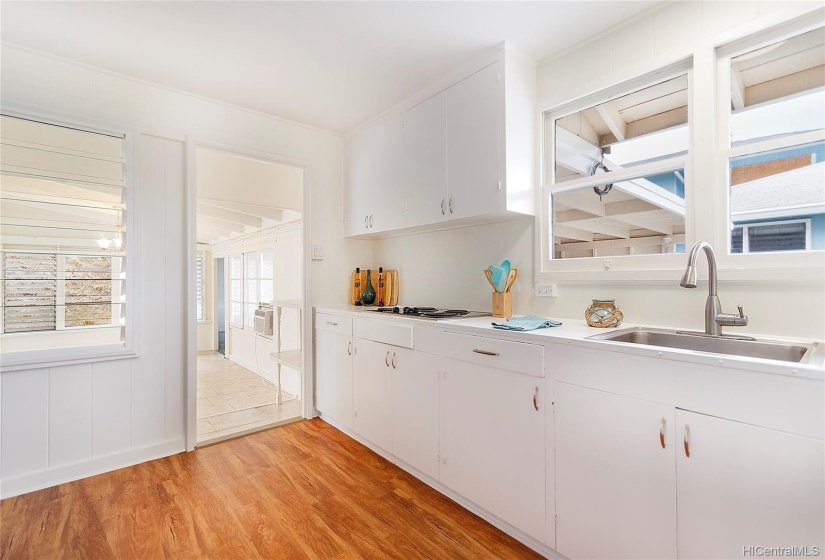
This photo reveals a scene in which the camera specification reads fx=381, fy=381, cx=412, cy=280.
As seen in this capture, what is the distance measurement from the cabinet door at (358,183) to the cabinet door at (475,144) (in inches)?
37.9

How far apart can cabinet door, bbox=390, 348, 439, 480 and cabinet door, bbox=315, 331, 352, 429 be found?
58 centimetres

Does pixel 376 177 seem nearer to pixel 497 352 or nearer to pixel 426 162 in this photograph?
pixel 426 162

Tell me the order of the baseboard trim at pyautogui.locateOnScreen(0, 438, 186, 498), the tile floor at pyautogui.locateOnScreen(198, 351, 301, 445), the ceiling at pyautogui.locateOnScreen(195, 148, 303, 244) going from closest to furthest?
the baseboard trim at pyautogui.locateOnScreen(0, 438, 186, 498) → the tile floor at pyautogui.locateOnScreen(198, 351, 301, 445) → the ceiling at pyautogui.locateOnScreen(195, 148, 303, 244)

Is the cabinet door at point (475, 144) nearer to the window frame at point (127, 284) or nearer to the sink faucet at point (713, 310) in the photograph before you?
the sink faucet at point (713, 310)

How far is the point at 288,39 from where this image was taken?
6.85 feet

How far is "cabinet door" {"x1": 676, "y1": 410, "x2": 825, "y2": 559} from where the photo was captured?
3.44 ft

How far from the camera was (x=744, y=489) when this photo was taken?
1.14 m

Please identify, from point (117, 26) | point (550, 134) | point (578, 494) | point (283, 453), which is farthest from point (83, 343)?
point (550, 134)

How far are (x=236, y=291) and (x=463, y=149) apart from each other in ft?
16.1

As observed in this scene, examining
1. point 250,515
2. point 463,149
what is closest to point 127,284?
point 250,515

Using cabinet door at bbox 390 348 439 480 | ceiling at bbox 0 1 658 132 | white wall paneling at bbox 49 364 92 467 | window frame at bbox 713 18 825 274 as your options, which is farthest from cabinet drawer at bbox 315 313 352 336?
window frame at bbox 713 18 825 274

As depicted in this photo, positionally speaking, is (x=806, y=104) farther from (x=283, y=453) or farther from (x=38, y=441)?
(x=38, y=441)

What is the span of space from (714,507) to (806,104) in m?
1.57

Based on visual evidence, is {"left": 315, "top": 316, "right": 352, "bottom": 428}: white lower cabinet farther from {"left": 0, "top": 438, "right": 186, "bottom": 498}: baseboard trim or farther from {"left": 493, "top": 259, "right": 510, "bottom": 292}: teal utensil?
{"left": 493, "top": 259, "right": 510, "bottom": 292}: teal utensil
